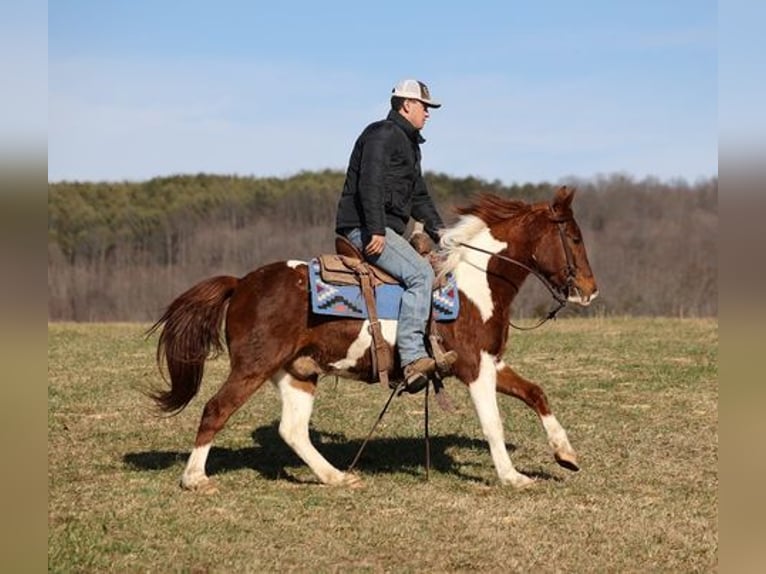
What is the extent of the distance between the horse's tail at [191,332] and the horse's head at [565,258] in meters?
2.74

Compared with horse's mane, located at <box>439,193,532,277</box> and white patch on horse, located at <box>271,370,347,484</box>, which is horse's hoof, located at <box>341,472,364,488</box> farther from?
horse's mane, located at <box>439,193,532,277</box>

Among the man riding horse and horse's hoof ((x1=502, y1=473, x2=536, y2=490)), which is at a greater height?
the man riding horse

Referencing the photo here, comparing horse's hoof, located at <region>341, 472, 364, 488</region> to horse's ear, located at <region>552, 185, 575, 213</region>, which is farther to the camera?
horse's ear, located at <region>552, 185, 575, 213</region>

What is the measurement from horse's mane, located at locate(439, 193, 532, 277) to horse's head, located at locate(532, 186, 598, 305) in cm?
31

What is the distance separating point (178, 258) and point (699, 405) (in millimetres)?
67637

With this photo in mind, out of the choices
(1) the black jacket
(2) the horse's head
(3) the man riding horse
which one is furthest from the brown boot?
(2) the horse's head

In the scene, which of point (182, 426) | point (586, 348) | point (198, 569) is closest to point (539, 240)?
point (198, 569)

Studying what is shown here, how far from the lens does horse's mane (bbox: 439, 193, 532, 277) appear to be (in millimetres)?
8570

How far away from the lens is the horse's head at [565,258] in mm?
8484


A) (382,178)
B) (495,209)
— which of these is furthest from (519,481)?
(382,178)

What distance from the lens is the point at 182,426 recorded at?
11172 millimetres

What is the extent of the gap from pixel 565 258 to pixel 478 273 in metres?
0.79

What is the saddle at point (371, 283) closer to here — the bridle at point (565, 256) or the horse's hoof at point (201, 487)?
the bridle at point (565, 256)

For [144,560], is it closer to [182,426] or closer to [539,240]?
[539,240]
